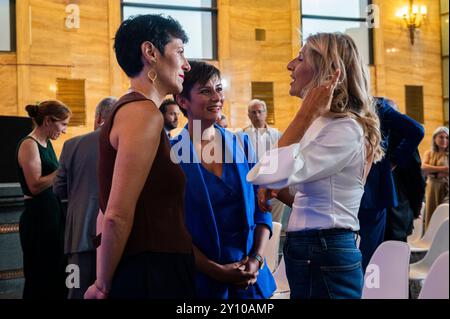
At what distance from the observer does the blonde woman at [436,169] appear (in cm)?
432

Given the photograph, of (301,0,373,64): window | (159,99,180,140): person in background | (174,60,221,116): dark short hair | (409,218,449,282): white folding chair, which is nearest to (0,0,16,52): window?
(159,99,180,140): person in background

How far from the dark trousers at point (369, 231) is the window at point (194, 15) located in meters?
0.95

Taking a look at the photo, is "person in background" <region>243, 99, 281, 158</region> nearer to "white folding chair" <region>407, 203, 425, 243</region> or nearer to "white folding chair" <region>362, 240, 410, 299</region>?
"white folding chair" <region>407, 203, 425, 243</region>

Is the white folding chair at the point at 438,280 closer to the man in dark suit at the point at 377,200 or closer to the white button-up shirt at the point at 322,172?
the white button-up shirt at the point at 322,172

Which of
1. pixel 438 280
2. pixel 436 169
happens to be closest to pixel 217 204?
pixel 438 280

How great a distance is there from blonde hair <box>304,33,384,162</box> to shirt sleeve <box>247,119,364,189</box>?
0.06m

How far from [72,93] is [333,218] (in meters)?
3.26

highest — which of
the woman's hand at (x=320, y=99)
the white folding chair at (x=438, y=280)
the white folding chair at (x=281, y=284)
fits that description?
the woman's hand at (x=320, y=99)

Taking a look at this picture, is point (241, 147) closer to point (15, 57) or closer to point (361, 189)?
point (361, 189)

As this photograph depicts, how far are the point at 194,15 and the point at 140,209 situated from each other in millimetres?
2404

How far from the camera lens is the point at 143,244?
Answer: 4.48 feet

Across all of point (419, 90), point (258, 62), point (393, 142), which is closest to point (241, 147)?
point (393, 142)

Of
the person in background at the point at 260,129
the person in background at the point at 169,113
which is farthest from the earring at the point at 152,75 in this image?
the person in background at the point at 260,129
